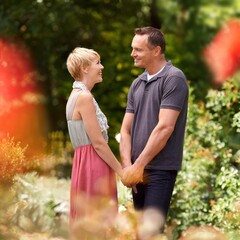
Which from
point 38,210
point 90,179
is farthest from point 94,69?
point 38,210

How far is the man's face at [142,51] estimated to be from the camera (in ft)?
15.4

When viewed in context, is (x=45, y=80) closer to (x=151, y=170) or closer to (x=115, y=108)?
(x=115, y=108)

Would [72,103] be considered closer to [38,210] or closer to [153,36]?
[153,36]

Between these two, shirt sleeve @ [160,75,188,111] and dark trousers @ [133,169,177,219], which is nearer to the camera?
shirt sleeve @ [160,75,188,111]

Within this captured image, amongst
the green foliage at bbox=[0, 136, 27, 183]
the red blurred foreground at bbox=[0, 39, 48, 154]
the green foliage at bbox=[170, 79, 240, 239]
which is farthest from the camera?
the red blurred foreground at bbox=[0, 39, 48, 154]

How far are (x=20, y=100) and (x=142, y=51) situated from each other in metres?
7.58

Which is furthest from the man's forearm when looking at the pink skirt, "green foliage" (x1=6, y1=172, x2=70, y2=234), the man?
"green foliage" (x1=6, y1=172, x2=70, y2=234)

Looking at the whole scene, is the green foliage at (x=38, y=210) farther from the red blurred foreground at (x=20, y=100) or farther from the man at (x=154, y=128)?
Result: the red blurred foreground at (x=20, y=100)

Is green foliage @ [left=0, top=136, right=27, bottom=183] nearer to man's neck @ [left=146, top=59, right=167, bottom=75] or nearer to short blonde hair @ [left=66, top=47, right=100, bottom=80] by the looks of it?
short blonde hair @ [left=66, top=47, right=100, bottom=80]

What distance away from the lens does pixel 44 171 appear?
10602 mm

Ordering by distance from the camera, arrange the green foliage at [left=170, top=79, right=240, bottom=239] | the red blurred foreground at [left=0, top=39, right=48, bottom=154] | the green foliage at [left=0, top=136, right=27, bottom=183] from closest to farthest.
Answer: the green foliage at [left=0, top=136, right=27, bottom=183], the green foliage at [left=170, top=79, right=240, bottom=239], the red blurred foreground at [left=0, top=39, right=48, bottom=154]

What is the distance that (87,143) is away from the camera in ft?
15.4

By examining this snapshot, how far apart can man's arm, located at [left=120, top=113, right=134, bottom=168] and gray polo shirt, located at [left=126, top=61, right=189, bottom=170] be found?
1.9 inches

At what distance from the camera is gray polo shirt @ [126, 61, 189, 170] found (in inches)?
181
